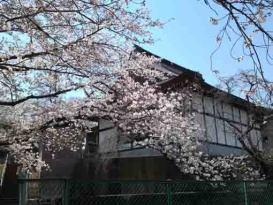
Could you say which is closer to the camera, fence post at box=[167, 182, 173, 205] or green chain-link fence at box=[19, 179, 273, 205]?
green chain-link fence at box=[19, 179, 273, 205]

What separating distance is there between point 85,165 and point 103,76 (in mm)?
9437

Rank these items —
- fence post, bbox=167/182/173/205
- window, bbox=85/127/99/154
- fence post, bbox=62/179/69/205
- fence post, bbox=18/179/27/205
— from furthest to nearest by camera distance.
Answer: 1. window, bbox=85/127/99/154
2. fence post, bbox=167/182/173/205
3. fence post, bbox=62/179/69/205
4. fence post, bbox=18/179/27/205

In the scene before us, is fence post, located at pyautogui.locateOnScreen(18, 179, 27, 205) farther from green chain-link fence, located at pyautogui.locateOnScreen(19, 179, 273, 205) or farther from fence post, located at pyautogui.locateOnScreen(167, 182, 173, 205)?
fence post, located at pyautogui.locateOnScreen(167, 182, 173, 205)

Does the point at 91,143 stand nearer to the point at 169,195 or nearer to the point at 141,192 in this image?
the point at 169,195

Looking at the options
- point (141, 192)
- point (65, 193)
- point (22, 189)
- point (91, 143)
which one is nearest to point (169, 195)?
point (141, 192)

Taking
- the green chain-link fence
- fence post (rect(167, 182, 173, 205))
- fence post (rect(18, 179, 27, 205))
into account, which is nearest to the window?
the green chain-link fence

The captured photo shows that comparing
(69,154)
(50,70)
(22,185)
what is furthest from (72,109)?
(69,154)

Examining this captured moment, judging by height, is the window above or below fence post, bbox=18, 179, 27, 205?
above

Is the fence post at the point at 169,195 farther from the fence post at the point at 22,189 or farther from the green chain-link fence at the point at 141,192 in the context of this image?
the fence post at the point at 22,189

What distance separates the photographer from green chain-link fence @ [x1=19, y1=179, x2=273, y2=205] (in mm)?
4387

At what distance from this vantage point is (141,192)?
5.26 meters

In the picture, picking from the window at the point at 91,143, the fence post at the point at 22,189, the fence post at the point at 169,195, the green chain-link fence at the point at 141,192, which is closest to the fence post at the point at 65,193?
the green chain-link fence at the point at 141,192

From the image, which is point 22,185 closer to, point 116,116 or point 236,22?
point 236,22

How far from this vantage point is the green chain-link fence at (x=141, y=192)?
4.39 m
